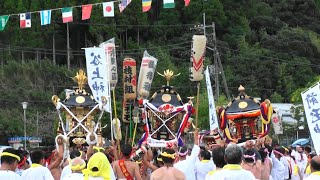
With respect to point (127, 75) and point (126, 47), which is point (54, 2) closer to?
point (126, 47)

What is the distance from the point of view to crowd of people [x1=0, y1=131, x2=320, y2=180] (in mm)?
8492

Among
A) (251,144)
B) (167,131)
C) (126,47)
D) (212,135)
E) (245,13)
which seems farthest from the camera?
(245,13)

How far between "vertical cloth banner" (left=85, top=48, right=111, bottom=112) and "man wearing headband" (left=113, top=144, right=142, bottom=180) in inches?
279

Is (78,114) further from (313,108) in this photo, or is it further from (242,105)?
(313,108)

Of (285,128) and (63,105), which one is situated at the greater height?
(63,105)

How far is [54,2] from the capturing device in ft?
160

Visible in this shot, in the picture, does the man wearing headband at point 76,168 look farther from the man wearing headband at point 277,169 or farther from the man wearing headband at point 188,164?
the man wearing headband at point 277,169

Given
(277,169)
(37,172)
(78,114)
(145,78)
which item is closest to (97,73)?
(78,114)

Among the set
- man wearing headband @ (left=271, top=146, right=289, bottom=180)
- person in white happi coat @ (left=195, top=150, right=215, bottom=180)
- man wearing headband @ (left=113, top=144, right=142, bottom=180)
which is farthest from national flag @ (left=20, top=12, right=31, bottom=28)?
man wearing headband @ (left=113, top=144, right=142, bottom=180)

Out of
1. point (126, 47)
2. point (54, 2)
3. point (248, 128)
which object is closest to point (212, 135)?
point (248, 128)

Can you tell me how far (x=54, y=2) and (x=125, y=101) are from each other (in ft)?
94.5

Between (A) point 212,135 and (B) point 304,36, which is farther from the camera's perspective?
(B) point 304,36

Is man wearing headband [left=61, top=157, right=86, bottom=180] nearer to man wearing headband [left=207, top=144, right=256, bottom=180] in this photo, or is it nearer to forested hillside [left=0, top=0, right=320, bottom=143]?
man wearing headband [left=207, top=144, right=256, bottom=180]

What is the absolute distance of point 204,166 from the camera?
11805 millimetres
